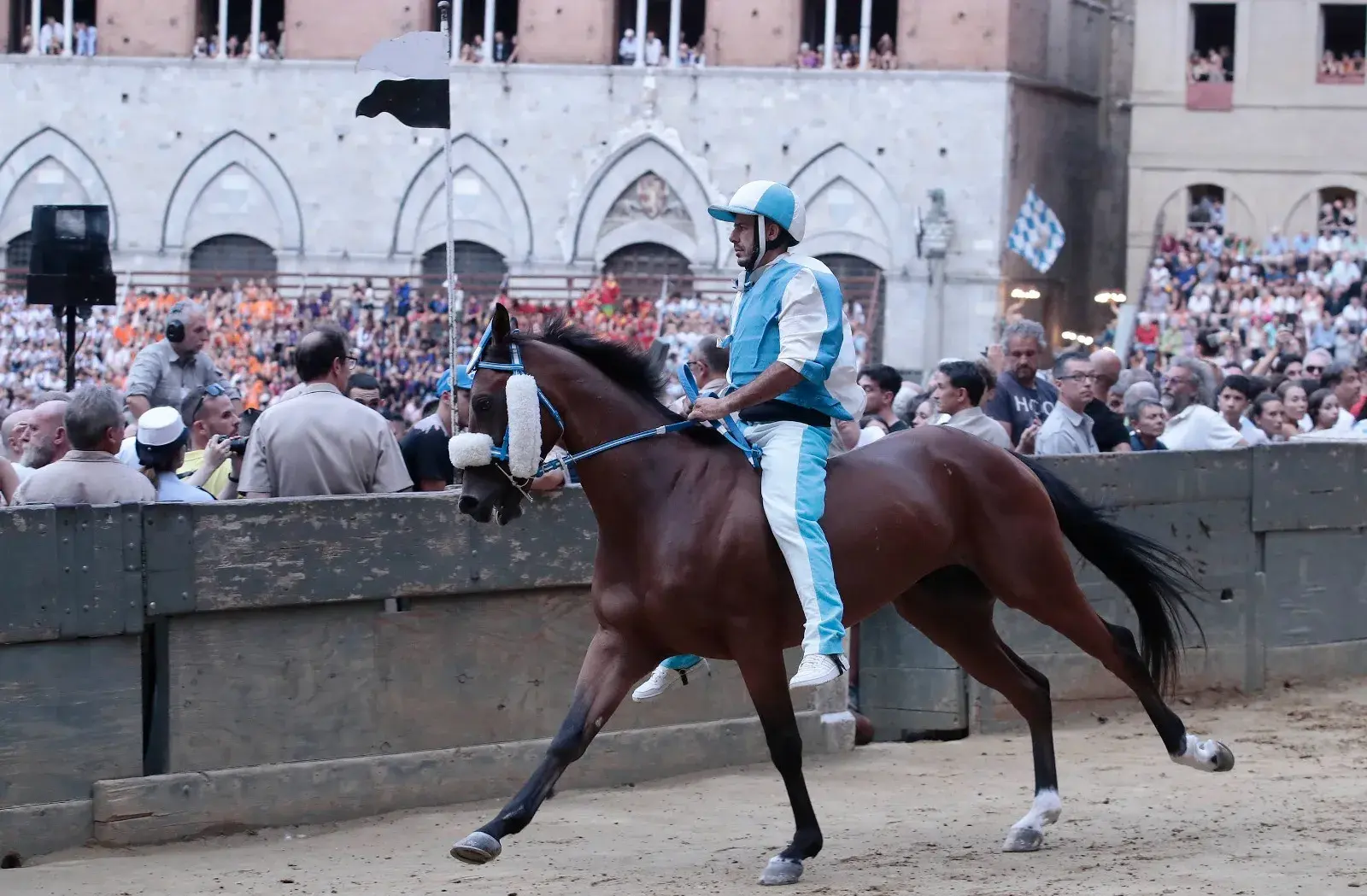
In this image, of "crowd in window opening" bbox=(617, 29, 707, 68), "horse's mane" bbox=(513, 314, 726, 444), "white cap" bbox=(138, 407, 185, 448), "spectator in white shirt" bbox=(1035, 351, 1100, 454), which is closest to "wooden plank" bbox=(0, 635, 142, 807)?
"white cap" bbox=(138, 407, 185, 448)

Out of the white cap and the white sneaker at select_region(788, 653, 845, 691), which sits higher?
the white cap

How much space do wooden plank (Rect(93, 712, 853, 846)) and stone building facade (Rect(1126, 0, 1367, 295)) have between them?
97.8 feet

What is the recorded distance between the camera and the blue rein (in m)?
6.91

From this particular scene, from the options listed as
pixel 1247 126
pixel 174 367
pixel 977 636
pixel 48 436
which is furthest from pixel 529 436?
pixel 1247 126

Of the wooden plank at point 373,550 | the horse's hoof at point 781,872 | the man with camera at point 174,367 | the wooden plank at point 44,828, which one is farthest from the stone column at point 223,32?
the horse's hoof at point 781,872

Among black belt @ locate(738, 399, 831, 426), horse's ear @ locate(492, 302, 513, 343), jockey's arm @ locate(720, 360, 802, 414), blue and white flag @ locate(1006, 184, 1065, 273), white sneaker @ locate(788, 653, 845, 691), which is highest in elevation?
blue and white flag @ locate(1006, 184, 1065, 273)

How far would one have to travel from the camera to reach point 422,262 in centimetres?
3841

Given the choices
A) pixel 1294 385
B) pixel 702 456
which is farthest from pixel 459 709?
pixel 1294 385

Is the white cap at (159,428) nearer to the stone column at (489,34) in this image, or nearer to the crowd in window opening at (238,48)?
the stone column at (489,34)

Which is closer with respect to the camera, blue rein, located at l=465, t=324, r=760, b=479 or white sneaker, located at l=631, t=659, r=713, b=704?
blue rein, located at l=465, t=324, r=760, b=479

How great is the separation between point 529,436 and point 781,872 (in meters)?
1.86

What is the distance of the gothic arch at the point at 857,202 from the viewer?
119ft

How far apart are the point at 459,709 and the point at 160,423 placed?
1.81 metres

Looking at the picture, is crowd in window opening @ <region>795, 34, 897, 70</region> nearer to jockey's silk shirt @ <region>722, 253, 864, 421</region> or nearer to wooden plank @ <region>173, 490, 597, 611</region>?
wooden plank @ <region>173, 490, 597, 611</region>
